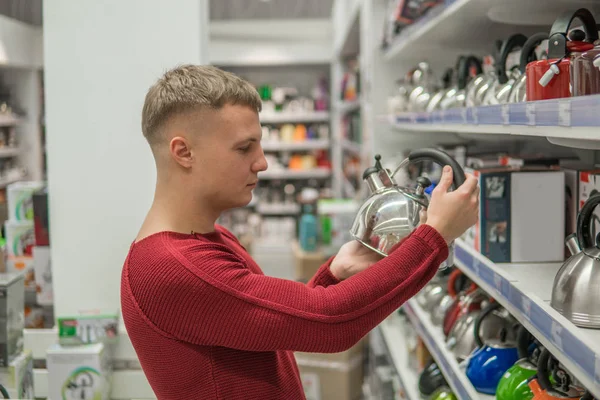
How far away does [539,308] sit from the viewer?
1473 mm

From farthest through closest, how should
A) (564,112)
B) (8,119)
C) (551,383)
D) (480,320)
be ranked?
(8,119) → (480,320) → (551,383) → (564,112)

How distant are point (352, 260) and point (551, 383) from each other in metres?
0.54

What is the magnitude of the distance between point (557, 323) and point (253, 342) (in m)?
0.55

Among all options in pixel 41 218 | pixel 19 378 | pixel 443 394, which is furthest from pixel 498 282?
pixel 41 218

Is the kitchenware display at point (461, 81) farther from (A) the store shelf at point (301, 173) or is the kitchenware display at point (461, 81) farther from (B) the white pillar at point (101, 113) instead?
(A) the store shelf at point (301, 173)

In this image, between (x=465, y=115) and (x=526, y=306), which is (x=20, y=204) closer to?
(x=465, y=115)

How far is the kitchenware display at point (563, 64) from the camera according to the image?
1.41 metres

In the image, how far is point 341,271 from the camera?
170 centimetres

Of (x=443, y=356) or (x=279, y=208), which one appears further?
(x=279, y=208)

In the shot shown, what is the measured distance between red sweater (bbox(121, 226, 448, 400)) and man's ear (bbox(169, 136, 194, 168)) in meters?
0.15

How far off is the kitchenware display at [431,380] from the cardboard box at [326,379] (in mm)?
1557

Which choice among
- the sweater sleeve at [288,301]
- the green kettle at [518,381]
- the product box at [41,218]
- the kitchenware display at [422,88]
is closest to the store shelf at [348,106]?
the kitchenware display at [422,88]

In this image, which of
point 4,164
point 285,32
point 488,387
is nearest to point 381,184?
point 488,387

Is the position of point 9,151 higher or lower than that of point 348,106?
lower
